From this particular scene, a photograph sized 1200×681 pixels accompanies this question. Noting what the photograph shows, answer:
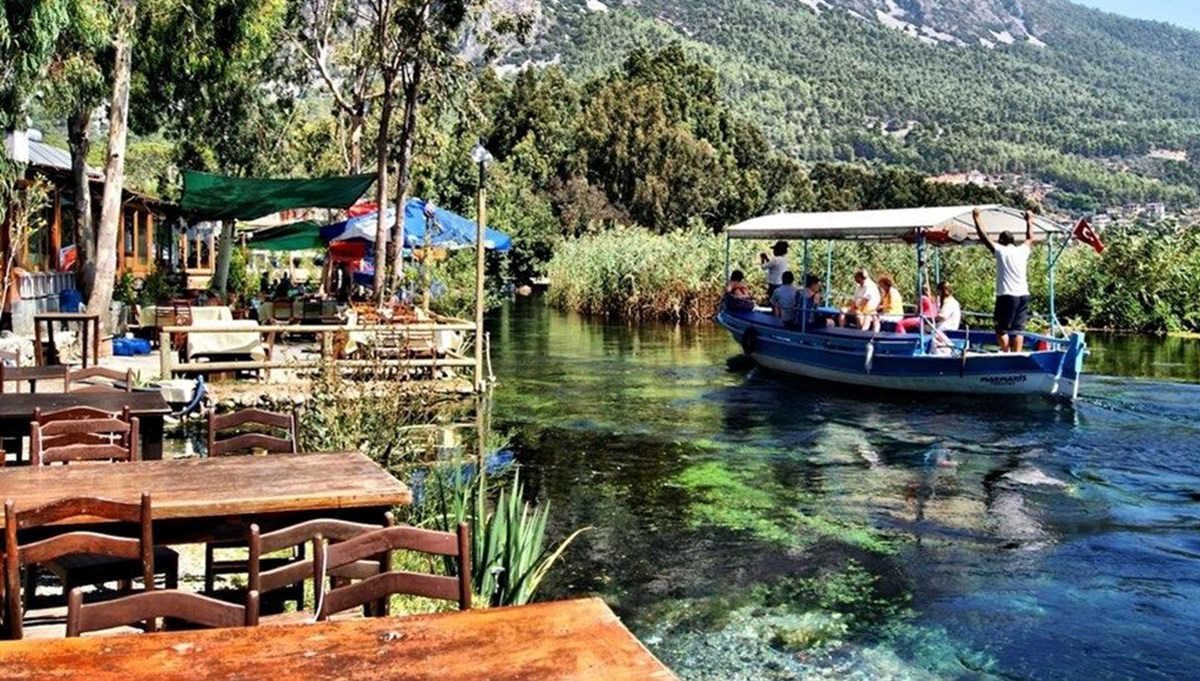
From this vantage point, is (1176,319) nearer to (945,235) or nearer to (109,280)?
(945,235)

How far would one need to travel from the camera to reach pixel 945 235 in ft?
62.5

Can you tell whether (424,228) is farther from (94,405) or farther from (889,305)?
(94,405)

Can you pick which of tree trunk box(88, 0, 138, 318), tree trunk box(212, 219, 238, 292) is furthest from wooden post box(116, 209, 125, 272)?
tree trunk box(88, 0, 138, 318)

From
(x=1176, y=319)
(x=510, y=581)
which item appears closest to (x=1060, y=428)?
(x=510, y=581)

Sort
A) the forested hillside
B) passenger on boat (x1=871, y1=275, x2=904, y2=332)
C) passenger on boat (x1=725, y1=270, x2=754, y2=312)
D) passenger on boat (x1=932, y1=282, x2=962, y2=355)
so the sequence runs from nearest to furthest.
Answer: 1. passenger on boat (x1=932, y1=282, x2=962, y2=355)
2. passenger on boat (x1=871, y1=275, x2=904, y2=332)
3. passenger on boat (x1=725, y1=270, x2=754, y2=312)
4. the forested hillside

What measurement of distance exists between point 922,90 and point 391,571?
6787 inches

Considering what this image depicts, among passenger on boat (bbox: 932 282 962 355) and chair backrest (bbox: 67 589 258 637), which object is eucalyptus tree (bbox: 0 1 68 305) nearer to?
chair backrest (bbox: 67 589 258 637)

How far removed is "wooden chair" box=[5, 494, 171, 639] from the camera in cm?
387

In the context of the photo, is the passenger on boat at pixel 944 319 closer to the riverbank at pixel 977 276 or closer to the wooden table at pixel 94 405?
the riverbank at pixel 977 276

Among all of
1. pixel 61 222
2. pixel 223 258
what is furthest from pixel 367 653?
pixel 223 258

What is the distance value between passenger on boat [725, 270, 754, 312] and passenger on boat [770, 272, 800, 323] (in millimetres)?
1539

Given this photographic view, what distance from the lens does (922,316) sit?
1819 centimetres

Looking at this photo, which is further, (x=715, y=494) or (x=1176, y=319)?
(x=1176, y=319)

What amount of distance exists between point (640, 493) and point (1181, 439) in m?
Result: 7.65
